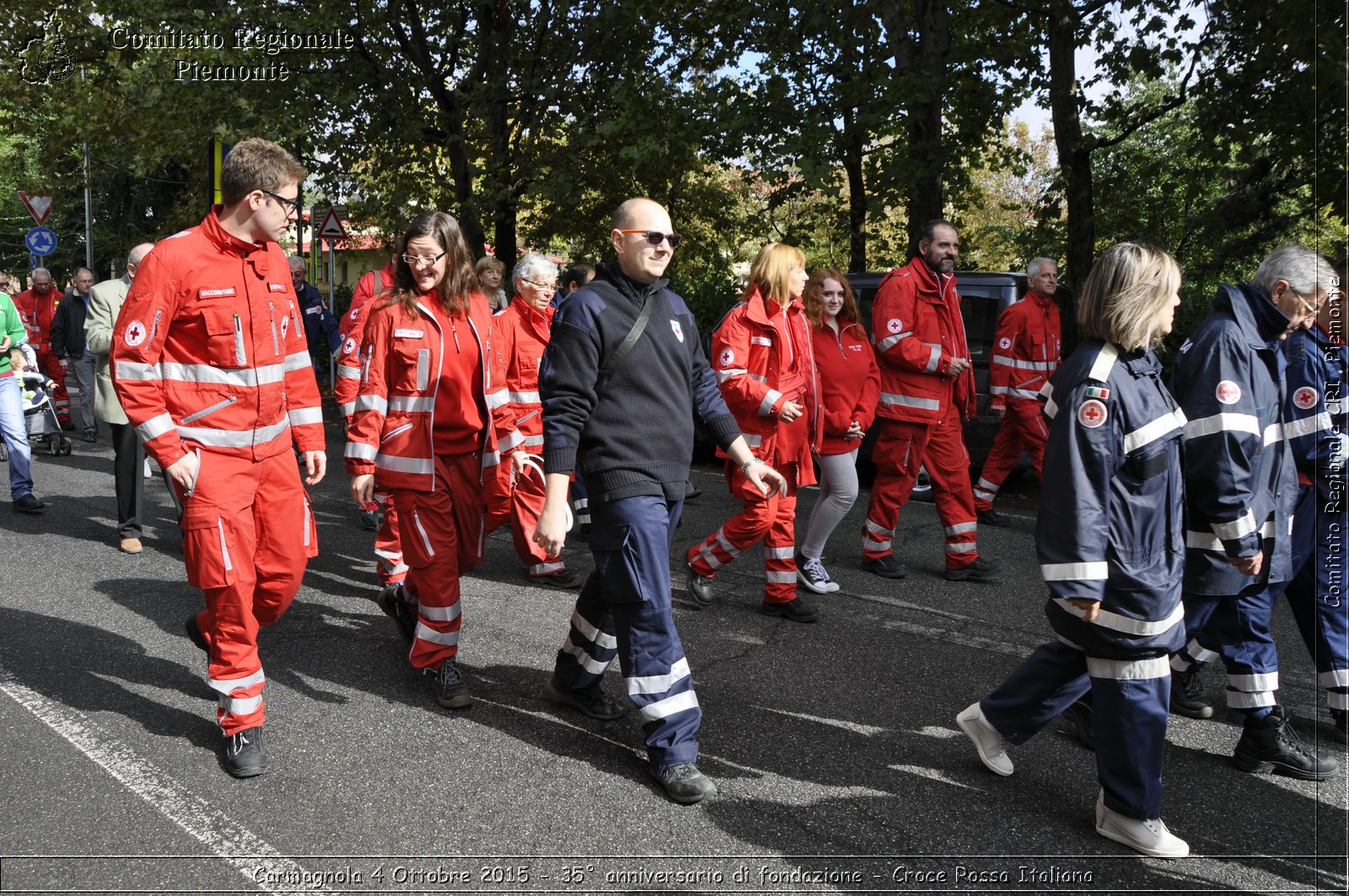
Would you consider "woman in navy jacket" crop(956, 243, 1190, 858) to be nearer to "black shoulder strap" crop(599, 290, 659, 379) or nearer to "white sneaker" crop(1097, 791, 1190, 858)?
"white sneaker" crop(1097, 791, 1190, 858)

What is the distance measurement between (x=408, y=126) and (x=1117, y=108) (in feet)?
29.1

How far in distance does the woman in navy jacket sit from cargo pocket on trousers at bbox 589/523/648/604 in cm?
133

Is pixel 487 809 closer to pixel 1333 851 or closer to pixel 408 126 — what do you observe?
pixel 1333 851

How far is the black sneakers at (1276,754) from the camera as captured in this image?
3924 millimetres

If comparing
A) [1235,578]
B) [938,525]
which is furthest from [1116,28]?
[1235,578]

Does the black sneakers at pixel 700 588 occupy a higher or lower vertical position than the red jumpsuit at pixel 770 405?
lower

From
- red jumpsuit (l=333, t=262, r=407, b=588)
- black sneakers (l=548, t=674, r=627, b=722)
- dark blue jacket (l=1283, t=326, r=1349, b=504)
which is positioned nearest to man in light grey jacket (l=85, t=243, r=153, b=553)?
red jumpsuit (l=333, t=262, r=407, b=588)

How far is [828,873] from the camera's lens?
3182mm

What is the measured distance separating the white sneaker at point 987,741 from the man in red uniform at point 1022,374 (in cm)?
452

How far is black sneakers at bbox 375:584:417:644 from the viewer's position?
5266 millimetres

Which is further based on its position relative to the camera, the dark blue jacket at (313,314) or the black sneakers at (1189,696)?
the dark blue jacket at (313,314)

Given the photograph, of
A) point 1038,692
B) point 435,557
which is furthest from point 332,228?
point 1038,692

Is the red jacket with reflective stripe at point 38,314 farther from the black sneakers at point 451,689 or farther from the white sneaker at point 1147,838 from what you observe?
the white sneaker at point 1147,838

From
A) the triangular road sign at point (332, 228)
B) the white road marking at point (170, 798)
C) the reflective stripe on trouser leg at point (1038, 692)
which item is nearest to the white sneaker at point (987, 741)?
the reflective stripe on trouser leg at point (1038, 692)
